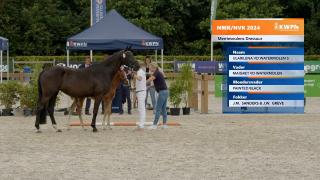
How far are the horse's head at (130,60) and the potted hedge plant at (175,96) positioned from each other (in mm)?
4918

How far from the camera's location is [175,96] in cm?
2366

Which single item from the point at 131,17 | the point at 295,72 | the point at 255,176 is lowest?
the point at 255,176

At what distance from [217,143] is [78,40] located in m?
10.00

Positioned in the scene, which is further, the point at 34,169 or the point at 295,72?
the point at 295,72

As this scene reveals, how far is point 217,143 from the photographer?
15641 mm

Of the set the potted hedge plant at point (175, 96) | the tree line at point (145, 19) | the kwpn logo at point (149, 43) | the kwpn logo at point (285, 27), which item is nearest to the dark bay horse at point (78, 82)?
the potted hedge plant at point (175, 96)

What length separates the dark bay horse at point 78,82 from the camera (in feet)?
60.0

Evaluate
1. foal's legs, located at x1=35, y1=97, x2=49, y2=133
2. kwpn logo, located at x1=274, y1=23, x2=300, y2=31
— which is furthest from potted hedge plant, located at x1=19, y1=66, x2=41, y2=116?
kwpn logo, located at x1=274, y1=23, x2=300, y2=31

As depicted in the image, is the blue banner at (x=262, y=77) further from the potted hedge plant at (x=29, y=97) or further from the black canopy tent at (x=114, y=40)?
the potted hedge plant at (x=29, y=97)

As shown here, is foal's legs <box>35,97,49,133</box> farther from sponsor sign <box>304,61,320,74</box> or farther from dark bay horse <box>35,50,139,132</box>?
sponsor sign <box>304,61,320,74</box>

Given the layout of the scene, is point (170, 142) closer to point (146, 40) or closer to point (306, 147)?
point (306, 147)

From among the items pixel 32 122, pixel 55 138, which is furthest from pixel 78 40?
pixel 55 138

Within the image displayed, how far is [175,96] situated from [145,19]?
32999 mm

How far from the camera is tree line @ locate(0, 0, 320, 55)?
187ft
